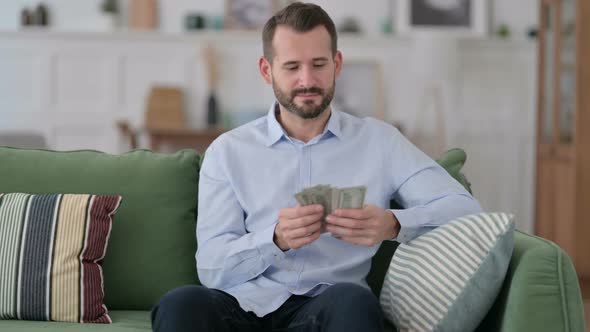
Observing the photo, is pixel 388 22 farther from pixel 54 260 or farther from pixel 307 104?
pixel 54 260

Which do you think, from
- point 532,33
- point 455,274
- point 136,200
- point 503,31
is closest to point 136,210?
point 136,200

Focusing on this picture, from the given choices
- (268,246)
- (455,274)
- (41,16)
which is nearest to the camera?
(455,274)

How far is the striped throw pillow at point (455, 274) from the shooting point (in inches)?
67.6

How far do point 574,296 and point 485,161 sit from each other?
5102 millimetres

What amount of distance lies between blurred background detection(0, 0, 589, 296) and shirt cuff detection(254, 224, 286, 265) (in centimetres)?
428

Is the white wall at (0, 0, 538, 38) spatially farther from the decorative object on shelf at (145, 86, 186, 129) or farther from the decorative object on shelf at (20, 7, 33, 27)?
the decorative object on shelf at (145, 86, 186, 129)

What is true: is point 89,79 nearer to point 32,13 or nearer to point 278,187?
point 32,13

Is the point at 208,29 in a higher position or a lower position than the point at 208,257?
higher

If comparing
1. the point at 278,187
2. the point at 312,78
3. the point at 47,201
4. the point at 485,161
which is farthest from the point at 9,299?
the point at 485,161

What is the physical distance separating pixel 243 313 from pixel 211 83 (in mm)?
4688

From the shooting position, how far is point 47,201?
2.12 m

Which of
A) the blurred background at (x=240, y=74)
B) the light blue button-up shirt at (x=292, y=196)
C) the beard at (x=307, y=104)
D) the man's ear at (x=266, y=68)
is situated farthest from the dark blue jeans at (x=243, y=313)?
the blurred background at (x=240, y=74)

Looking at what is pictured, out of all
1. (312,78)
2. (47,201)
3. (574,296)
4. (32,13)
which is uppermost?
(32,13)

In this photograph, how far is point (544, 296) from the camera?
1.65m
